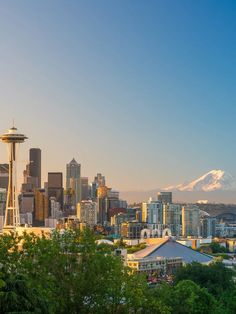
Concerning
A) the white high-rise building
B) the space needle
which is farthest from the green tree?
the white high-rise building

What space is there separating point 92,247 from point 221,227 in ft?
504

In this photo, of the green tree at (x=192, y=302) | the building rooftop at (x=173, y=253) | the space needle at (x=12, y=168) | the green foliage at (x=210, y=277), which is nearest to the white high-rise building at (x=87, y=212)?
the building rooftop at (x=173, y=253)

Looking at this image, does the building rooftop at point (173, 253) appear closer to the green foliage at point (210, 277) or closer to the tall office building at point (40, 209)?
the green foliage at point (210, 277)

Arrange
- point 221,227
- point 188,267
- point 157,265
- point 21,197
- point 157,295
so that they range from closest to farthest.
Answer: point 157,295
point 188,267
point 157,265
point 21,197
point 221,227

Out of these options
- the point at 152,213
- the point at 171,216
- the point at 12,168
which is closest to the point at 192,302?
the point at 12,168

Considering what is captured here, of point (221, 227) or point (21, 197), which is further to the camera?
point (221, 227)

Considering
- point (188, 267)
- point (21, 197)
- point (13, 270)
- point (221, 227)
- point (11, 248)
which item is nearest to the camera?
point (13, 270)

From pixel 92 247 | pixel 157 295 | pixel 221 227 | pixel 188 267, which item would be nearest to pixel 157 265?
pixel 188 267

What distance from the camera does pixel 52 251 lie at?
56.7 ft

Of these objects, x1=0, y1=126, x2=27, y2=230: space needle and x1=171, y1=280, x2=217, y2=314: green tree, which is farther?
x1=0, y1=126, x2=27, y2=230: space needle

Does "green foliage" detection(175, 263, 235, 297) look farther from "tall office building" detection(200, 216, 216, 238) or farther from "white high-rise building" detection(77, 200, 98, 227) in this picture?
"tall office building" detection(200, 216, 216, 238)

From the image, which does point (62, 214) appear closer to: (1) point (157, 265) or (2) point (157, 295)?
(1) point (157, 265)

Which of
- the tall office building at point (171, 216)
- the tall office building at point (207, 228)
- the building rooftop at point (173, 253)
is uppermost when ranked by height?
the tall office building at point (171, 216)

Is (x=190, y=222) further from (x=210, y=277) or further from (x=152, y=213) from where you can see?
(x=210, y=277)
